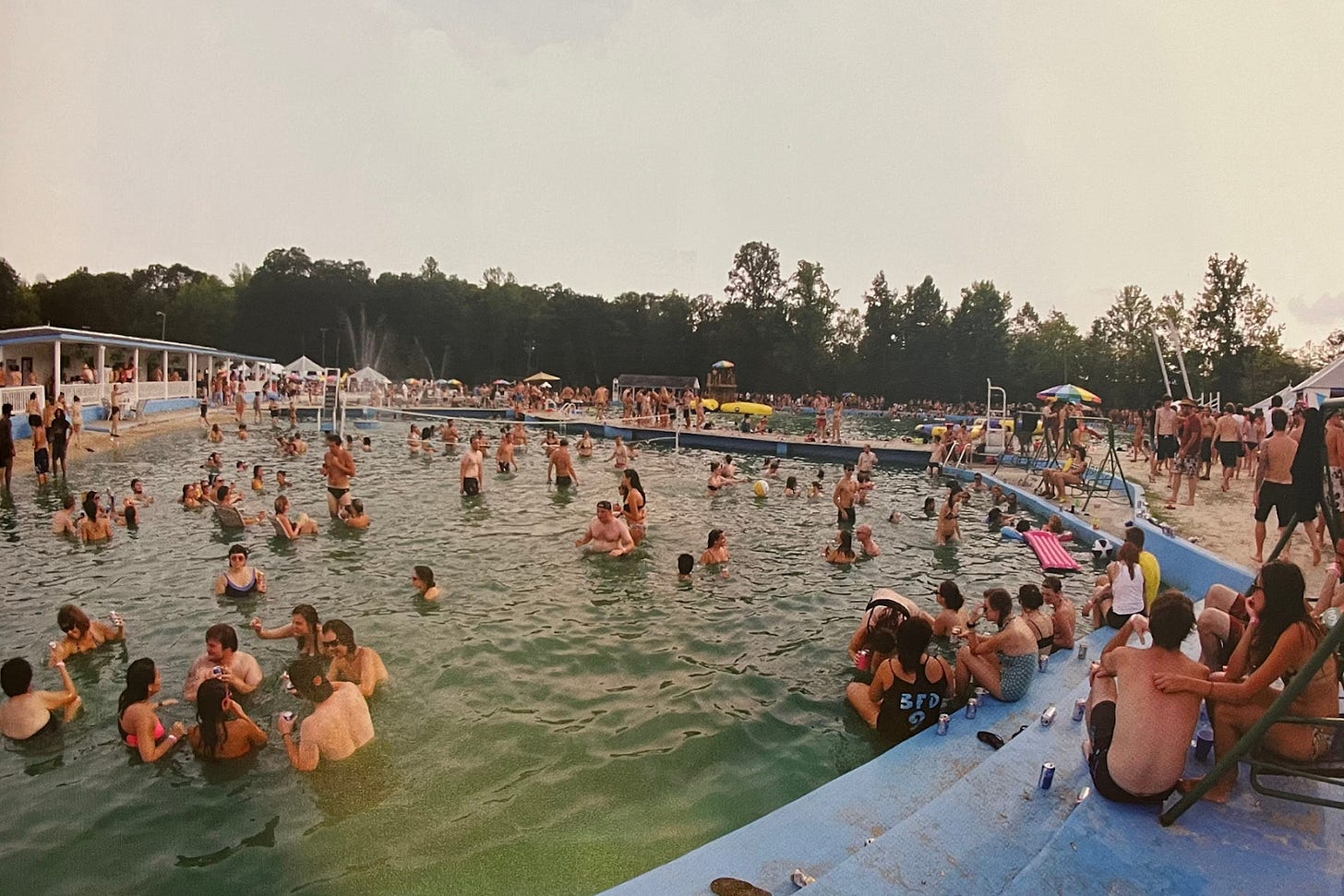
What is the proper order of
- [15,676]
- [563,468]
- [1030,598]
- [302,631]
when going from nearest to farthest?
[15,676], [1030,598], [302,631], [563,468]

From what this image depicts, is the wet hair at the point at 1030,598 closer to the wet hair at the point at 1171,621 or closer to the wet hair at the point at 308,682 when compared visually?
the wet hair at the point at 1171,621

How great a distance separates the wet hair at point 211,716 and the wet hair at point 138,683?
0.59m

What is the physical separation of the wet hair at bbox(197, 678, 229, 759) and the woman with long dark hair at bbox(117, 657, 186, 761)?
0.39m

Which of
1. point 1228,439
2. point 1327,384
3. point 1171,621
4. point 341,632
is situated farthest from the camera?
point 1327,384

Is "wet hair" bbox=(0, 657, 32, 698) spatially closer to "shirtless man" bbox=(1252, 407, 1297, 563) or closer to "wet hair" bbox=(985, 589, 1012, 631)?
"wet hair" bbox=(985, 589, 1012, 631)

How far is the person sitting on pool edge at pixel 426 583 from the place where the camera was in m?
9.57

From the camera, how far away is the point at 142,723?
5.85m

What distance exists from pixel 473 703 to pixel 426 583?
2955 mm

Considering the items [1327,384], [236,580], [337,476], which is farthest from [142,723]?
[1327,384]

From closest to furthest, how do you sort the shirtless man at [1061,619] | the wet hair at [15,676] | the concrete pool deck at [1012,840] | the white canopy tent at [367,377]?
the concrete pool deck at [1012,840], the wet hair at [15,676], the shirtless man at [1061,619], the white canopy tent at [367,377]

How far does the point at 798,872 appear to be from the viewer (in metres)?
3.84

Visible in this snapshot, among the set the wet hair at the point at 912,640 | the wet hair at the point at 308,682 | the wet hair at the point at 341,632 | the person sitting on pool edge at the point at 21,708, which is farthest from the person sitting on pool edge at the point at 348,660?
the wet hair at the point at 912,640

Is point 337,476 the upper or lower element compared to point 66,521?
upper

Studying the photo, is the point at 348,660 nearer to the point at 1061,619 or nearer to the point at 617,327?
the point at 1061,619
